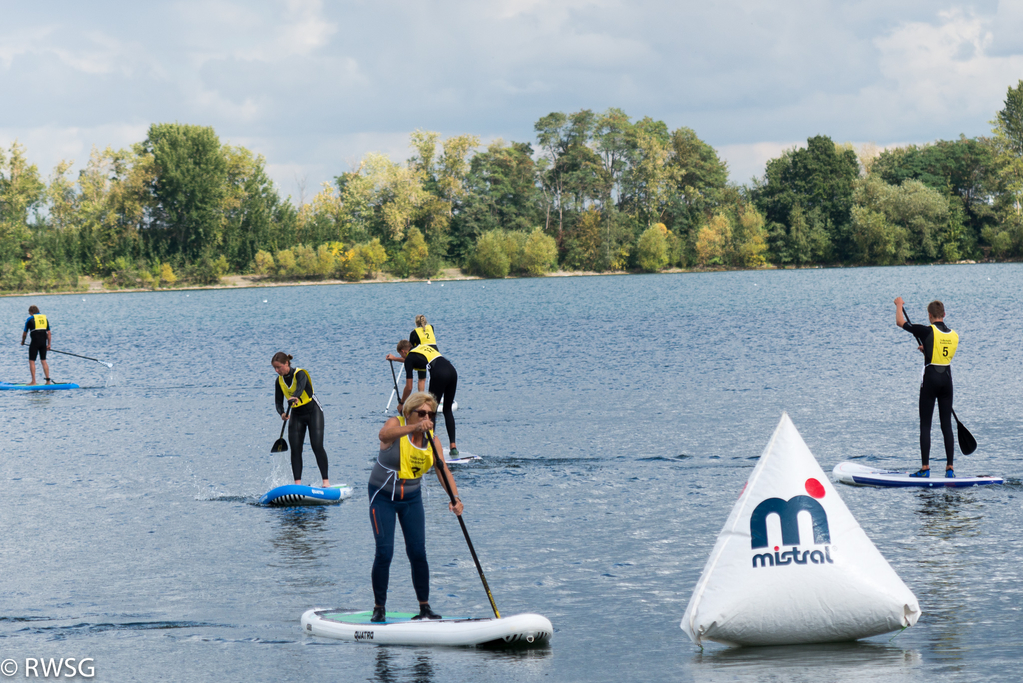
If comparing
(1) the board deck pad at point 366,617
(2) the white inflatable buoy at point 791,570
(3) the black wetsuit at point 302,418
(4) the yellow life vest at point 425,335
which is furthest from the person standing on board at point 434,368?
(2) the white inflatable buoy at point 791,570

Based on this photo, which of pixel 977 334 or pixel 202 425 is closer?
pixel 202 425

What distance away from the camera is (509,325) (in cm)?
5584

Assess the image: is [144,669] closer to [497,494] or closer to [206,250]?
[497,494]

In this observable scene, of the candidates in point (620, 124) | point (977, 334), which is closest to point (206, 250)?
point (620, 124)

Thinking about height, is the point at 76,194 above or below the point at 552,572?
above

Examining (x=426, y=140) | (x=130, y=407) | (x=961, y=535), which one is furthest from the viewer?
(x=426, y=140)

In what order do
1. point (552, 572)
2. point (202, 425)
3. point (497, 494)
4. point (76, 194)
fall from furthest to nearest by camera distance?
point (76, 194) → point (202, 425) → point (497, 494) → point (552, 572)

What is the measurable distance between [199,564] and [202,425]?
11828 millimetres

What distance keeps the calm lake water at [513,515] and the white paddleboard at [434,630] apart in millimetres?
112

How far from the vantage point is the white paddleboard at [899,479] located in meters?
14.1

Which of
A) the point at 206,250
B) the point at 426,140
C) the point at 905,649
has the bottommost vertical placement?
the point at 905,649

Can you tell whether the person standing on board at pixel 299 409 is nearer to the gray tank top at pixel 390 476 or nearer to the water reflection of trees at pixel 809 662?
the gray tank top at pixel 390 476

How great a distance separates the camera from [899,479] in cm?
1420

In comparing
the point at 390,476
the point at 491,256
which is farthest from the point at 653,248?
the point at 390,476
